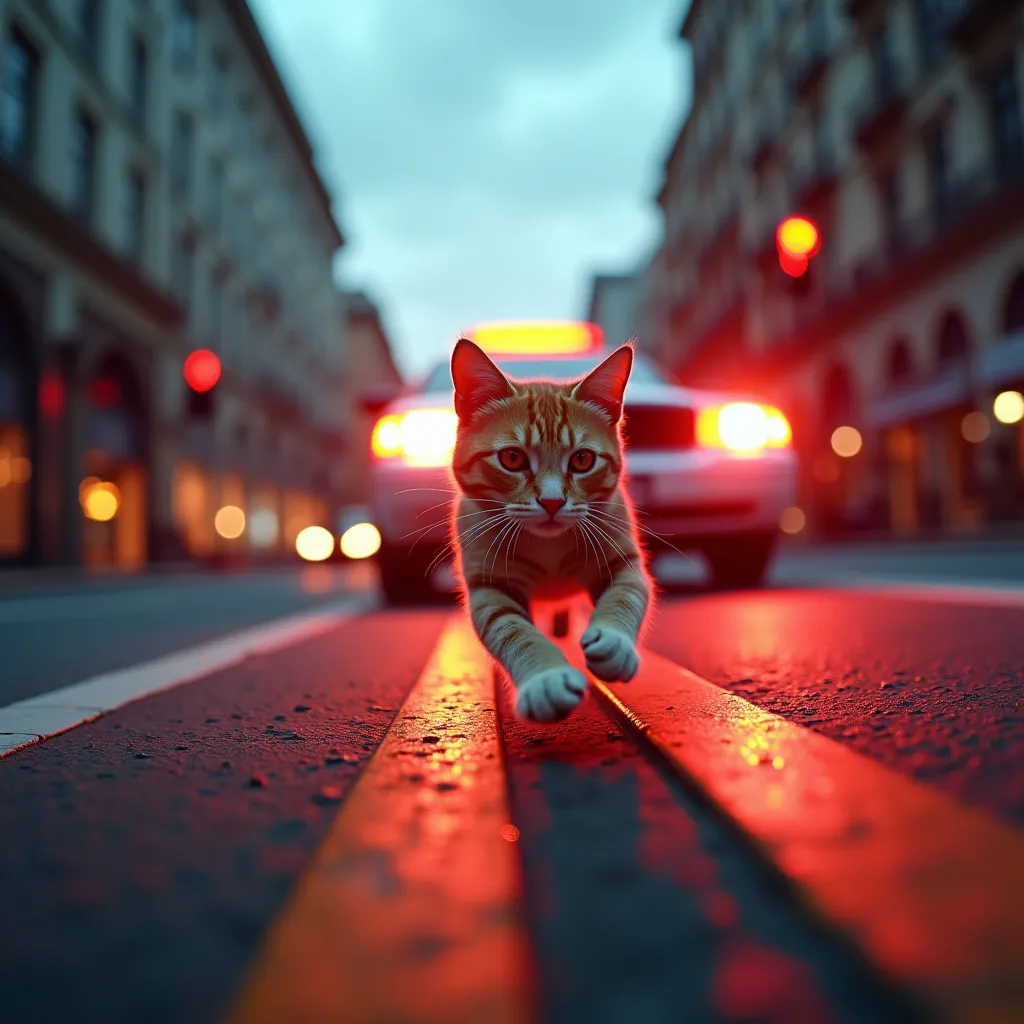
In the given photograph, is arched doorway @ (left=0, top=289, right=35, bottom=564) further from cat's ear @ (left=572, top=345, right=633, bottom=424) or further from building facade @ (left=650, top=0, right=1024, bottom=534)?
cat's ear @ (left=572, top=345, right=633, bottom=424)

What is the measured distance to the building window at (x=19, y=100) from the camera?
16.3 meters

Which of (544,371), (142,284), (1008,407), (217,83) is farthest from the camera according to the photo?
(217,83)

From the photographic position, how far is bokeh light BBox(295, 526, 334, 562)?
25.3 feet

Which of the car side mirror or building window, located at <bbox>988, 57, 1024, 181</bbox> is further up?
building window, located at <bbox>988, 57, 1024, 181</bbox>

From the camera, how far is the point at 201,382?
1609cm

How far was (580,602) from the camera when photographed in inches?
124

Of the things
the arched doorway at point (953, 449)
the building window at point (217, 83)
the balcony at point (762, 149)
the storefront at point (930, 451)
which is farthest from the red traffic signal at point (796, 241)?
the building window at point (217, 83)

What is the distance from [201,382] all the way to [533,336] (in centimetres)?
1143

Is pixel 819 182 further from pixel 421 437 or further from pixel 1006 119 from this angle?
pixel 421 437

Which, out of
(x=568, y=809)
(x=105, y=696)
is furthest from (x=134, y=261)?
(x=568, y=809)

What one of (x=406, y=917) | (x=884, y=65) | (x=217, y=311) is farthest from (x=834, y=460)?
(x=406, y=917)

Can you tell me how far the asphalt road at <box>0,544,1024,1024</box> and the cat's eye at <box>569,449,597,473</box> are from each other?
65 cm

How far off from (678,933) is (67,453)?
64.1ft

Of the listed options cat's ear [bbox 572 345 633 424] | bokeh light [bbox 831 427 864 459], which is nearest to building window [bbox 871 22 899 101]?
bokeh light [bbox 831 427 864 459]
